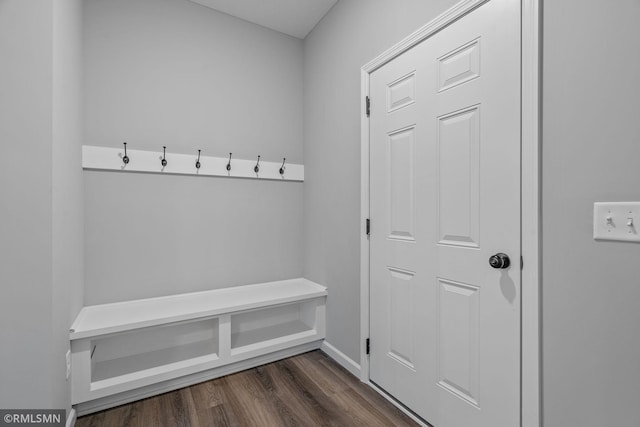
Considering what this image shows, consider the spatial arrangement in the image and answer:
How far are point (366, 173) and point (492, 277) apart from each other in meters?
0.95

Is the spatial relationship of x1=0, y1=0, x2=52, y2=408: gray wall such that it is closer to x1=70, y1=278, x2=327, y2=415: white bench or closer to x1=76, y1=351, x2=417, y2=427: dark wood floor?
x1=70, y1=278, x2=327, y2=415: white bench

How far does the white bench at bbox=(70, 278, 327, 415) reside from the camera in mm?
1659

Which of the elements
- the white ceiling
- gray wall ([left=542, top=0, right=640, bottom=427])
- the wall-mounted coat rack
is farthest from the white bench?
the white ceiling

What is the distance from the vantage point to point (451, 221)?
141cm

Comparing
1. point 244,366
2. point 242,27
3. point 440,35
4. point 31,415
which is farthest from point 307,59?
point 31,415

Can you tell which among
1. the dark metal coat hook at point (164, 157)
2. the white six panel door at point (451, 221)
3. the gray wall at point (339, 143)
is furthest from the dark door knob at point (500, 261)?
the dark metal coat hook at point (164, 157)

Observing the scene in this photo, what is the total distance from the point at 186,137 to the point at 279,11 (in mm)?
1215

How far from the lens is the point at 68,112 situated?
1531 millimetres

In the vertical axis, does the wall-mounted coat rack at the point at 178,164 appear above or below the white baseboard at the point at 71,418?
above

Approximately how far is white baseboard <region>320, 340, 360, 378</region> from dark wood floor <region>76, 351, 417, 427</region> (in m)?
0.04

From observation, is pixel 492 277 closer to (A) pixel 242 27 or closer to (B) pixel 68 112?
(B) pixel 68 112

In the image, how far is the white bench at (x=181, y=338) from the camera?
1.66 m

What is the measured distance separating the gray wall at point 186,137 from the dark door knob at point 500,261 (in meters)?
1.75

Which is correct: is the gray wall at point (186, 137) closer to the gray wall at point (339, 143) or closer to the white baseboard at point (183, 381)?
the gray wall at point (339, 143)
